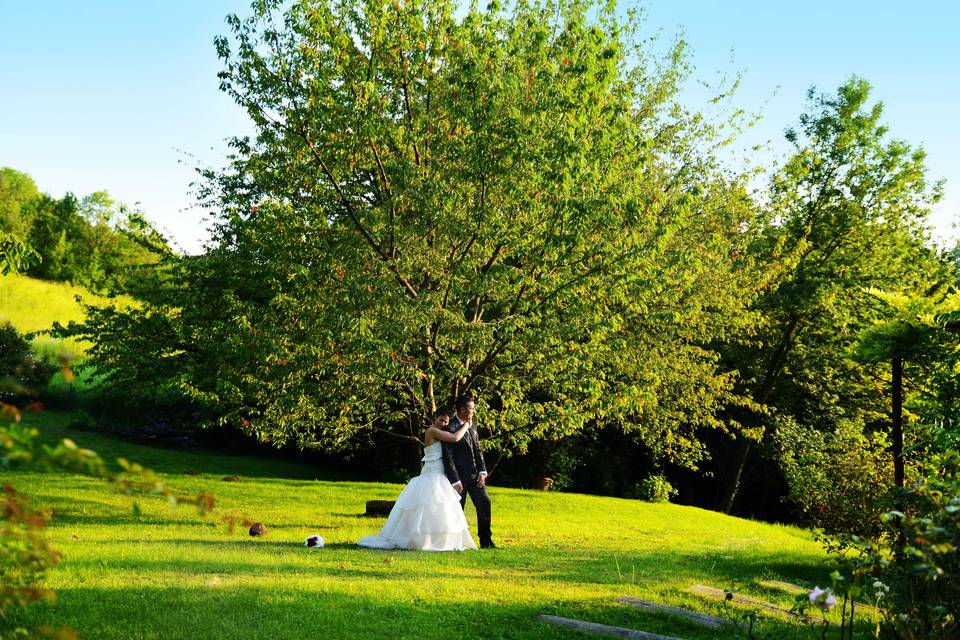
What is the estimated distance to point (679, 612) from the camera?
316 inches

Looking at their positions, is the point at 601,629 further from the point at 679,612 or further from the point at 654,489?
the point at 654,489

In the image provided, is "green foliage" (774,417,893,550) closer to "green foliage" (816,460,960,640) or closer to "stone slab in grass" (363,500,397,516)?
"green foliage" (816,460,960,640)

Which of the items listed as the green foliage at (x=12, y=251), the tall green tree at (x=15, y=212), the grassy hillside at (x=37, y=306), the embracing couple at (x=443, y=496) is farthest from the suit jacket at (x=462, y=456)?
the tall green tree at (x=15, y=212)

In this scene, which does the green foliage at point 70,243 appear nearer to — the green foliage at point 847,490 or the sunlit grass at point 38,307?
the sunlit grass at point 38,307

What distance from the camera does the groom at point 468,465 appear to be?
12.9 meters

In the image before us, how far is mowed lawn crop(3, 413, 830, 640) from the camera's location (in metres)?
7.00

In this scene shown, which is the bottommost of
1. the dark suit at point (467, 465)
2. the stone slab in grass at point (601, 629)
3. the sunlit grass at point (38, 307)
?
the stone slab in grass at point (601, 629)

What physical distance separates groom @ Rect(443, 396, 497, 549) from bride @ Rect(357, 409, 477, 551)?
0.16 meters

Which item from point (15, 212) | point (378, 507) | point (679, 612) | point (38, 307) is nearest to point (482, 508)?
point (378, 507)

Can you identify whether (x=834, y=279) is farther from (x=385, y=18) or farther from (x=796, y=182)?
(x=385, y=18)

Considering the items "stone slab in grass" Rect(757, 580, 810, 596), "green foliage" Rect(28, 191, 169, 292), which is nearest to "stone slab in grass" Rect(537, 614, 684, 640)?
"stone slab in grass" Rect(757, 580, 810, 596)

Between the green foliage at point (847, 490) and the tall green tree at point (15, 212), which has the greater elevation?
the tall green tree at point (15, 212)

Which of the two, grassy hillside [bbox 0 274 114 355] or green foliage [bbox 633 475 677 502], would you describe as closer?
green foliage [bbox 633 475 677 502]

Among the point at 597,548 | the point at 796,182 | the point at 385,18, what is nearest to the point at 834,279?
the point at 796,182
